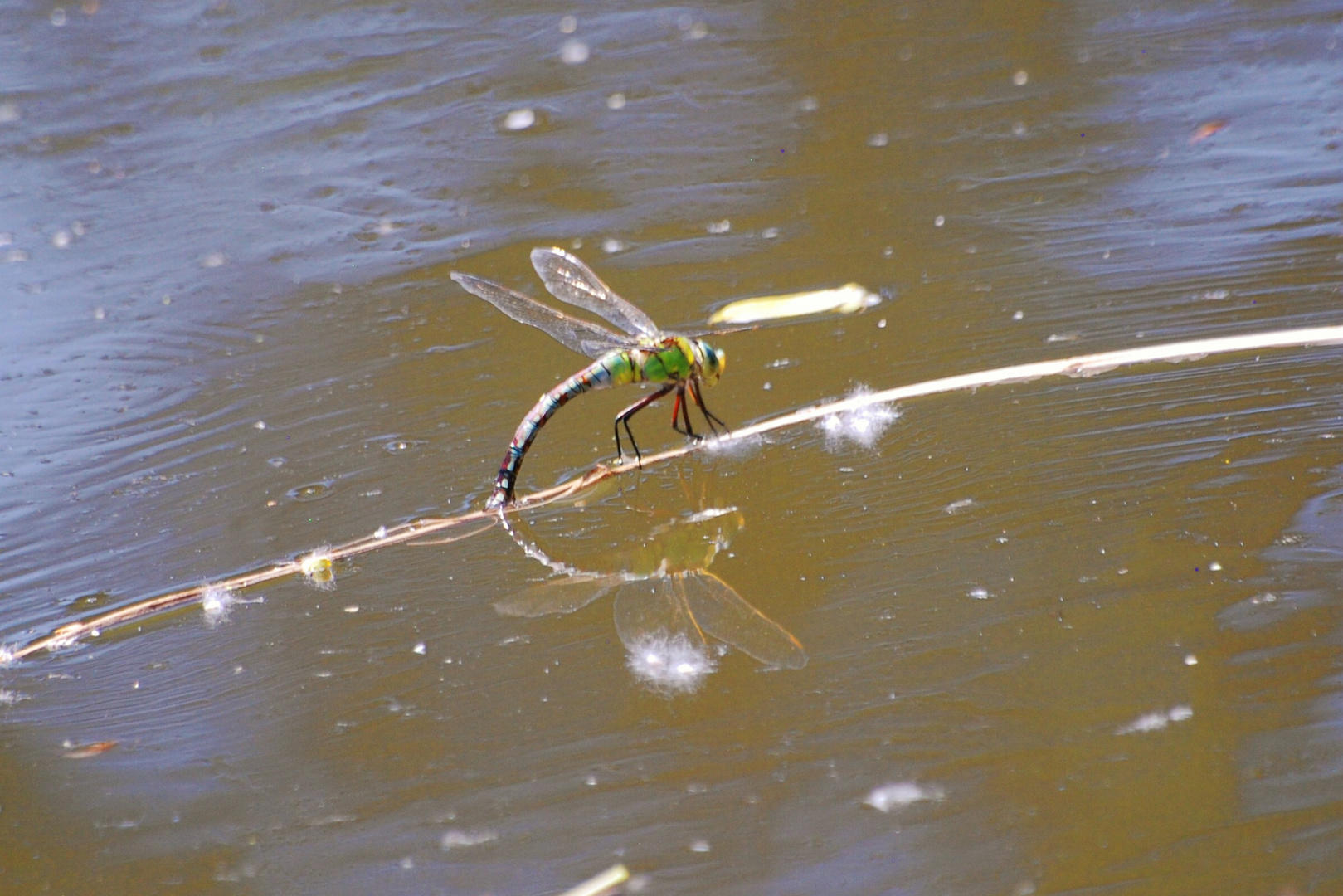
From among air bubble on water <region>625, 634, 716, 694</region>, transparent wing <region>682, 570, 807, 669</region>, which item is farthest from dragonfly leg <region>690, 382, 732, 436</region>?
air bubble on water <region>625, 634, 716, 694</region>

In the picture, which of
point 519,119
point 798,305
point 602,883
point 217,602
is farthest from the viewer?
point 519,119

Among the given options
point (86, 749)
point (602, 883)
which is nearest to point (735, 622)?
point (602, 883)

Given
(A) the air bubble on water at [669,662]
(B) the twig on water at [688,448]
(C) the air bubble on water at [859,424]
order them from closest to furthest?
(A) the air bubble on water at [669,662]
(B) the twig on water at [688,448]
(C) the air bubble on water at [859,424]

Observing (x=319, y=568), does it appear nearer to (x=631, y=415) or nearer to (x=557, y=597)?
(x=557, y=597)

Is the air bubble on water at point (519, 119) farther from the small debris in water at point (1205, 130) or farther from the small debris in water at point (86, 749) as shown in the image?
the small debris in water at point (86, 749)

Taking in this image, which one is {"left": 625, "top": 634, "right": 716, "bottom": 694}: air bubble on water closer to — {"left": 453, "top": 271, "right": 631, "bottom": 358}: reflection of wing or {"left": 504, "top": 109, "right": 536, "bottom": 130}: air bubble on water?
{"left": 453, "top": 271, "right": 631, "bottom": 358}: reflection of wing

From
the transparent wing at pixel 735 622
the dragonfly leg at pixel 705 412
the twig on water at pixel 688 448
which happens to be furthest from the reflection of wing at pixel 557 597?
the dragonfly leg at pixel 705 412
